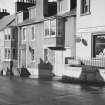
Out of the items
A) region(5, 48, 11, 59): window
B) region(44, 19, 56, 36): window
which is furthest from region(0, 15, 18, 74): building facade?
Answer: region(44, 19, 56, 36): window

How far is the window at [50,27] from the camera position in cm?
3675

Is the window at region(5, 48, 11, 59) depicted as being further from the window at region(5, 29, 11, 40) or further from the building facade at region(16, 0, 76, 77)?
the building facade at region(16, 0, 76, 77)

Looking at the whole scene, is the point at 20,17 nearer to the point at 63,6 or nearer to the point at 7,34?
the point at 7,34

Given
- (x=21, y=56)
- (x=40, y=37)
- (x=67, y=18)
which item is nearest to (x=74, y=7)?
(x=67, y=18)

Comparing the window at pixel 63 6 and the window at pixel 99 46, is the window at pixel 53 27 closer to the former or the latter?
the window at pixel 63 6

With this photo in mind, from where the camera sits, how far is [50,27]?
3747 cm

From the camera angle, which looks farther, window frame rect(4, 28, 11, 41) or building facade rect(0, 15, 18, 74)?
window frame rect(4, 28, 11, 41)

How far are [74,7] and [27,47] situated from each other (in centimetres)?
1181

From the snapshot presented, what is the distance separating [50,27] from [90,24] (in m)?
8.56

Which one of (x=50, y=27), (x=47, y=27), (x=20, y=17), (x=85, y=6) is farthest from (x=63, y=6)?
(x=20, y=17)

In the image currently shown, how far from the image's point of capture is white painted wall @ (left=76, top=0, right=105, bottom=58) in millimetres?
28395

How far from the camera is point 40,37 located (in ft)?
136

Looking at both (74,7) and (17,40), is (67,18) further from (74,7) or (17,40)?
(17,40)

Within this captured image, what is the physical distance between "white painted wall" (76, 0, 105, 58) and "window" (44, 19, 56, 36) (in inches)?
225
